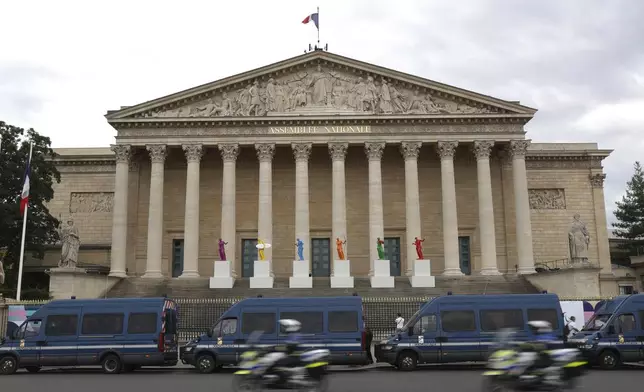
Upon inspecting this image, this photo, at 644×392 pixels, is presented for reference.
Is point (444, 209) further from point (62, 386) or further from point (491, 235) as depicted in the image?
point (62, 386)

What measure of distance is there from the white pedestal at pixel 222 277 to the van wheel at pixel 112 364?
60.2ft

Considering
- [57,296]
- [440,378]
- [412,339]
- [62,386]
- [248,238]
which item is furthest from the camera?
[248,238]

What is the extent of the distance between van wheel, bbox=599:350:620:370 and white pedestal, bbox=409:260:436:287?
728 inches

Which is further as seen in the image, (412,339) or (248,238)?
(248,238)

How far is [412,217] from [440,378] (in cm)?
2444

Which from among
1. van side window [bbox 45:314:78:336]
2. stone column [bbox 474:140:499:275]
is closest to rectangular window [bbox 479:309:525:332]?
van side window [bbox 45:314:78:336]

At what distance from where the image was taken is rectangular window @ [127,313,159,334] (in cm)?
1972

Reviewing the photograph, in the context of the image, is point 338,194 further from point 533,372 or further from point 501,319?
point 533,372

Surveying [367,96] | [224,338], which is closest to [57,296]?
[224,338]

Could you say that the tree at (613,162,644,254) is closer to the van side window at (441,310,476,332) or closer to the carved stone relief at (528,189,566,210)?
the carved stone relief at (528,189,566,210)

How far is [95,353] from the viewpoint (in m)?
19.6

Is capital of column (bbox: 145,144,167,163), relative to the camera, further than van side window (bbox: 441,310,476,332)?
Yes

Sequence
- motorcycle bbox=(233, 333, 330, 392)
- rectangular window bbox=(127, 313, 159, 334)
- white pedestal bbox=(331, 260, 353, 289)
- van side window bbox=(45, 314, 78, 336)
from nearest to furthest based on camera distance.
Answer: motorcycle bbox=(233, 333, 330, 392) < rectangular window bbox=(127, 313, 159, 334) < van side window bbox=(45, 314, 78, 336) < white pedestal bbox=(331, 260, 353, 289)

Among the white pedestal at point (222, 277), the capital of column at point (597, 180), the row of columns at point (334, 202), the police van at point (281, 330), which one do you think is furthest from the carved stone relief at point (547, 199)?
the police van at point (281, 330)
